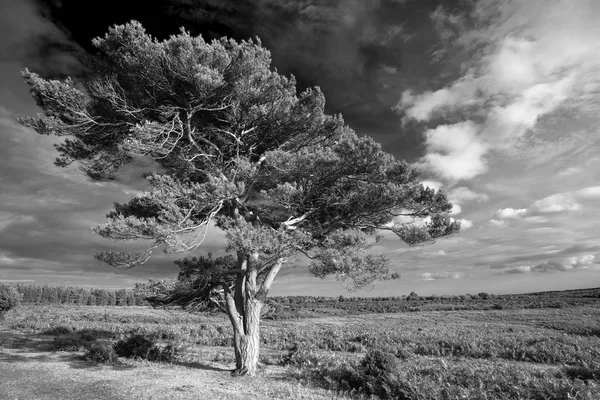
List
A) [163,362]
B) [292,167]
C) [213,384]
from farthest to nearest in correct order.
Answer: [163,362] → [292,167] → [213,384]

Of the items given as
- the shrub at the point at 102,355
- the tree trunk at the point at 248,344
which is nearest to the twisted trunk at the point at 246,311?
the tree trunk at the point at 248,344

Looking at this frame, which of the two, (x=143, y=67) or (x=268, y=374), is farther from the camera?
(x=268, y=374)

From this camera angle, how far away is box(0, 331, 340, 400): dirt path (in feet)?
27.8

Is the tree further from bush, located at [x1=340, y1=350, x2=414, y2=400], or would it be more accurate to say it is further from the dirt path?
bush, located at [x1=340, y1=350, x2=414, y2=400]

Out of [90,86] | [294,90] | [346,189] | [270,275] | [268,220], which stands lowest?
[270,275]

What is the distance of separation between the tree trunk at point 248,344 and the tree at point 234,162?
35mm

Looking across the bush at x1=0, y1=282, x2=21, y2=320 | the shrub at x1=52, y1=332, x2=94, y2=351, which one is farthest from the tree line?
the shrub at x1=52, y1=332, x2=94, y2=351

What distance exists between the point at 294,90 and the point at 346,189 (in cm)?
419

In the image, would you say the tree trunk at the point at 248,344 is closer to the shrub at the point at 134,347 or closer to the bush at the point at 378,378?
the bush at the point at 378,378

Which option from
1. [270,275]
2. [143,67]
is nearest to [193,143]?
[143,67]

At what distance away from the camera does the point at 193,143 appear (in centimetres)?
1138

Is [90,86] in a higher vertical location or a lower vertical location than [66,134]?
higher

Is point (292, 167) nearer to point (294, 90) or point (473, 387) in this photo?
point (294, 90)

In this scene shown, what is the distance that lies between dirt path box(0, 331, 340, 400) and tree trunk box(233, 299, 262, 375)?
448 millimetres
